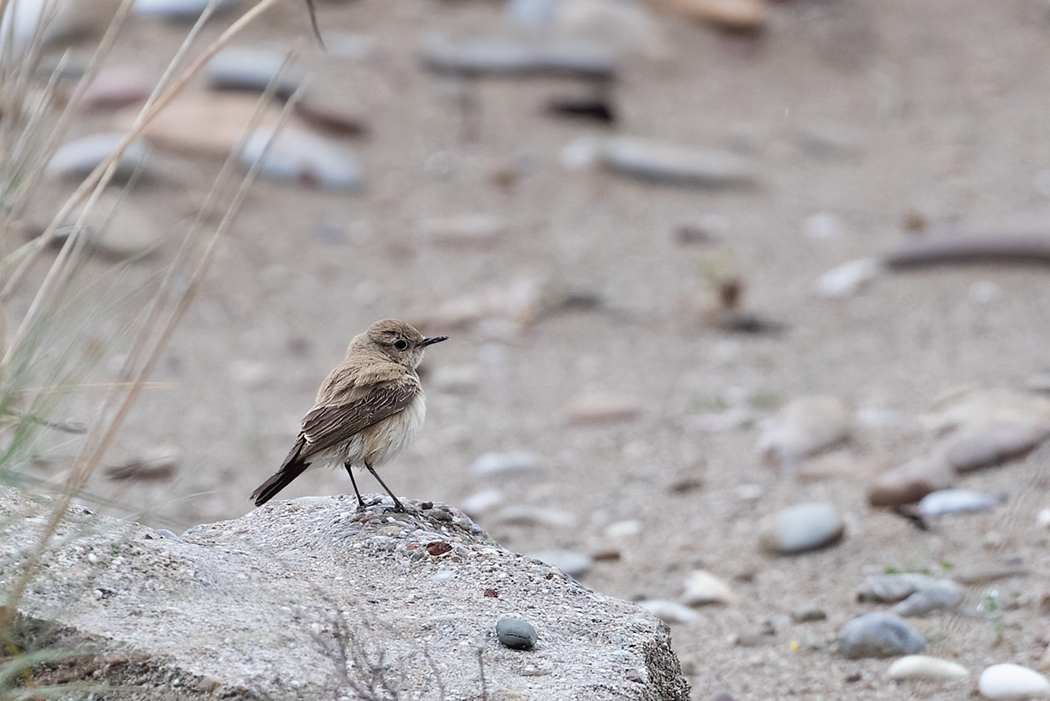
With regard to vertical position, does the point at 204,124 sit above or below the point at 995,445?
above

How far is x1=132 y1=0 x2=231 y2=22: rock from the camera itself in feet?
35.3

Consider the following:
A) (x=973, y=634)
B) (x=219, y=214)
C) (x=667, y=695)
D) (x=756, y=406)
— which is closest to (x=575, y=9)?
(x=219, y=214)

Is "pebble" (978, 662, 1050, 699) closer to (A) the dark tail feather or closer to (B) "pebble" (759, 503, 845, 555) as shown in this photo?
(B) "pebble" (759, 503, 845, 555)

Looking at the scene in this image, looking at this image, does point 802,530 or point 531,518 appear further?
point 531,518

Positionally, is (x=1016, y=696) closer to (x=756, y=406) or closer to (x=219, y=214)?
(x=756, y=406)

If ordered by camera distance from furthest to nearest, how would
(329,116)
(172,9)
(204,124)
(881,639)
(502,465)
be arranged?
(172,9) < (329,116) < (204,124) < (502,465) < (881,639)

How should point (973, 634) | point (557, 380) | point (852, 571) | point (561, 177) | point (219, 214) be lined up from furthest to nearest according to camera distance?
1. point (561, 177)
2. point (219, 214)
3. point (557, 380)
4. point (852, 571)
5. point (973, 634)

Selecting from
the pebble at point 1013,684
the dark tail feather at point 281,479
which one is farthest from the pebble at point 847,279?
the dark tail feather at point 281,479

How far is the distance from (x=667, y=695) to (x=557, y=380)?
4914mm

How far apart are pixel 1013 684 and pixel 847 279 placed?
5283 mm

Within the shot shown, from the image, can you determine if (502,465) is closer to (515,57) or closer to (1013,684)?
(1013,684)

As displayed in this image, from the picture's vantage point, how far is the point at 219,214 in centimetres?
934

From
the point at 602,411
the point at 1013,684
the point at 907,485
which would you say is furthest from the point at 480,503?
the point at 1013,684

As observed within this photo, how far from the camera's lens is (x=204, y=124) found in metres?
9.66
